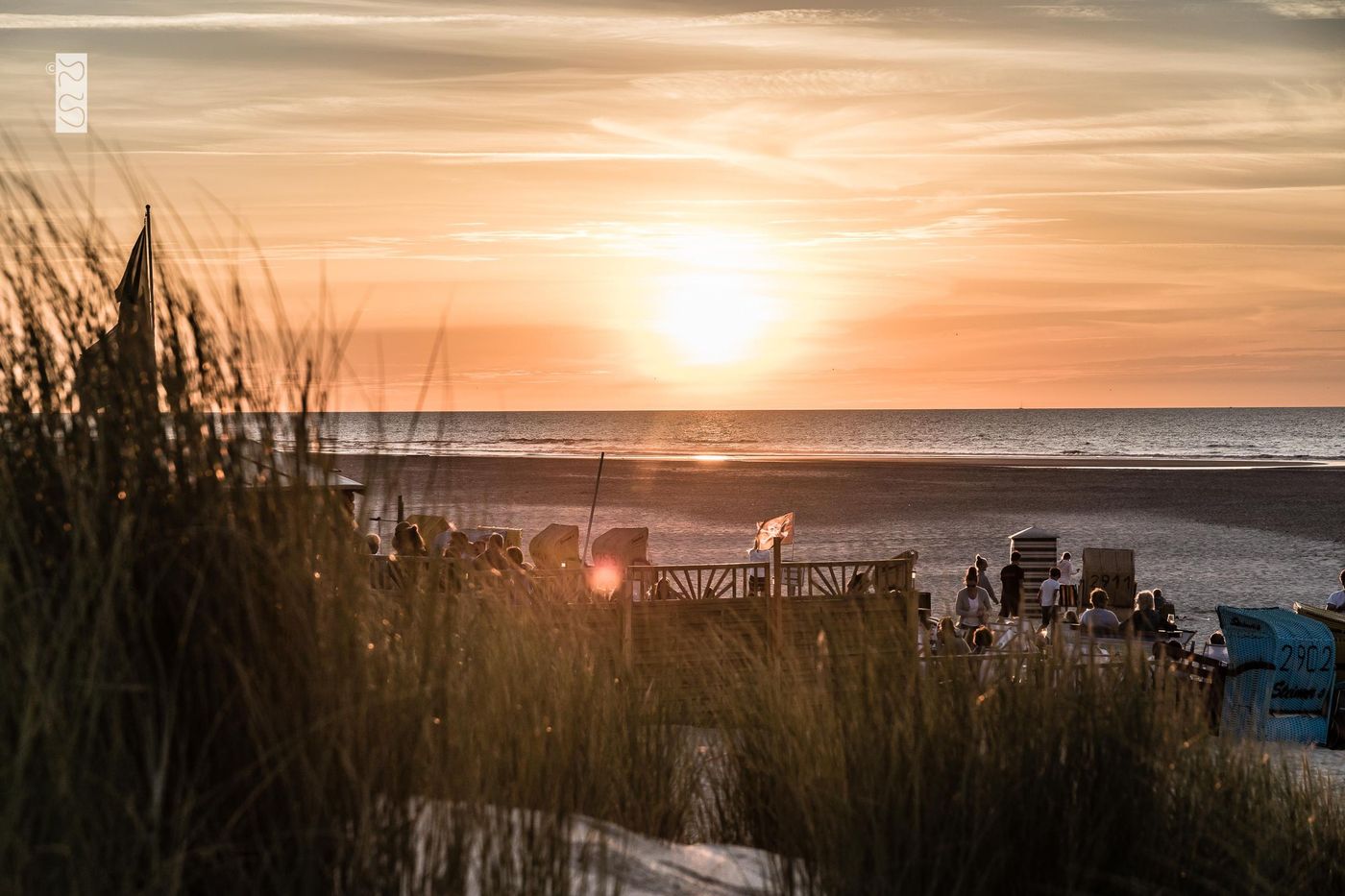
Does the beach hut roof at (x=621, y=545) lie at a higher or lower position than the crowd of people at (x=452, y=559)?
lower

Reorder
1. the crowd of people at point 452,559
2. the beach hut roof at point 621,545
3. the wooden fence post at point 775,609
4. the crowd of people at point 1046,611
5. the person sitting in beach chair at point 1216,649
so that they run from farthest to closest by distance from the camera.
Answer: the beach hut roof at point 621,545, the person sitting in beach chair at point 1216,649, the crowd of people at point 1046,611, the wooden fence post at point 775,609, the crowd of people at point 452,559

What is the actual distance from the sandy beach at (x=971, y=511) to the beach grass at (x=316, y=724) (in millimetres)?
873

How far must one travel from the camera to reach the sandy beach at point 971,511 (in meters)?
28.3

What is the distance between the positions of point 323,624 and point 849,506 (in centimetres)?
4294

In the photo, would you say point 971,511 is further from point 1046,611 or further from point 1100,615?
point 1100,615

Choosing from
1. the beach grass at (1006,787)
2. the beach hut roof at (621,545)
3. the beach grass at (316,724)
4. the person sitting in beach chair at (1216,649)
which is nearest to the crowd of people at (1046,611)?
the person sitting in beach chair at (1216,649)

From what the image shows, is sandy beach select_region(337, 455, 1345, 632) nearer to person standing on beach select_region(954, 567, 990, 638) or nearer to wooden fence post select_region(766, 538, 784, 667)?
wooden fence post select_region(766, 538, 784, 667)

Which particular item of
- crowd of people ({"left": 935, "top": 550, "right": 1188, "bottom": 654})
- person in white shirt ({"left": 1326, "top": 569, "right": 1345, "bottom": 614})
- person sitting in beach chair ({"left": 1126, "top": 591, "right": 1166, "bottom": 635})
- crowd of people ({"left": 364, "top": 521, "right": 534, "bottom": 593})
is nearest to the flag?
crowd of people ({"left": 935, "top": 550, "right": 1188, "bottom": 654})

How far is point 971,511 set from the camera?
43.9 metres

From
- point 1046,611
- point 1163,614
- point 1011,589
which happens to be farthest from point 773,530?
point 1163,614

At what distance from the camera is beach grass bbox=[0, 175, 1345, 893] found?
112 inches

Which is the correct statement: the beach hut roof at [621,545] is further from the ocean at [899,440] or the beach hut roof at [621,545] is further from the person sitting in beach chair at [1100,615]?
the ocean at [899,440]

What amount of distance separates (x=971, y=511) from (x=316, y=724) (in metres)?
42.6

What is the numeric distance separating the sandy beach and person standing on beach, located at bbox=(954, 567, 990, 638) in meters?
5.75
